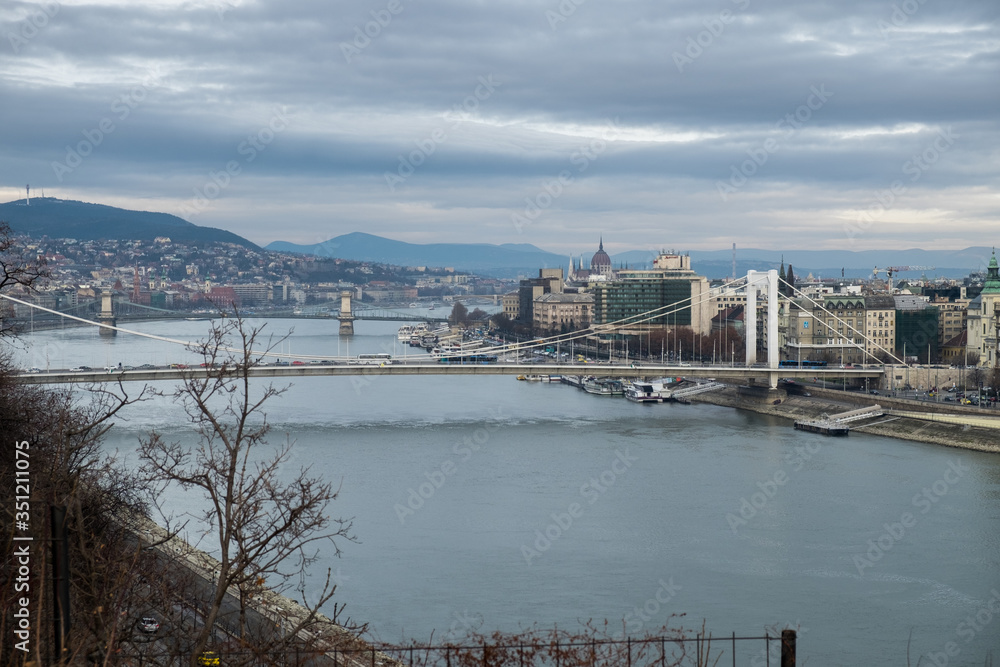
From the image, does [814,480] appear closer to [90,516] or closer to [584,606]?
[584,606]

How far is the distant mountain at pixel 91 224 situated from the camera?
65.1 metres

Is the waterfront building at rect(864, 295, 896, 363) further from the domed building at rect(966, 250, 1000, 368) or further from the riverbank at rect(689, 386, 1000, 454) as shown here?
the riverbank at rect(689, 386, 1000, 454)

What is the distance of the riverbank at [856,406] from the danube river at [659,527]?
412 millimetres

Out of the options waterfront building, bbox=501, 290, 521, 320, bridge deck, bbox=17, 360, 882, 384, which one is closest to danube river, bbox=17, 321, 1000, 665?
bridge deck, bbox=17, 360, 882, 384

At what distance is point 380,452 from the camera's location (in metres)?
11.4

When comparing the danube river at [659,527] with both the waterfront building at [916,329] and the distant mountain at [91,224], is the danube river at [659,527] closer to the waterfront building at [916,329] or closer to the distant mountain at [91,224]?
the waterfront building at [916,329]

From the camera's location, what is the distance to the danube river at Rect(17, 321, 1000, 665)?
593 centimetres

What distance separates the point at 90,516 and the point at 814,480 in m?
7.50

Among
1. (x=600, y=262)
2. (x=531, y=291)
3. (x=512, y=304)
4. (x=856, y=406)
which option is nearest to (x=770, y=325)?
(x=856, y=406)

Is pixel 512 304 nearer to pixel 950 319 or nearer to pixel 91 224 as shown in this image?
pixel 950 319

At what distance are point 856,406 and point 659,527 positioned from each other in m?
7.83

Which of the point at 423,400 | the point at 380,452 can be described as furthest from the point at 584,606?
the point at 423,400

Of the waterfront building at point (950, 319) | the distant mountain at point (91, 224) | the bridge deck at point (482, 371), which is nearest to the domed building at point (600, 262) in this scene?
the distant mountain at point (91, 224)

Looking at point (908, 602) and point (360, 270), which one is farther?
point (360, 270)
